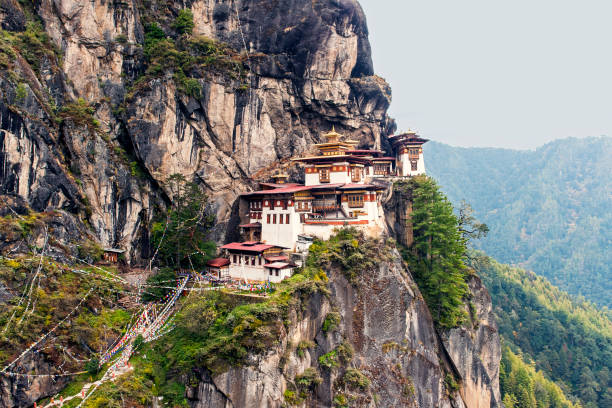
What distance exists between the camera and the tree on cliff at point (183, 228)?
34.8m

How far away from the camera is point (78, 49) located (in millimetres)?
38406

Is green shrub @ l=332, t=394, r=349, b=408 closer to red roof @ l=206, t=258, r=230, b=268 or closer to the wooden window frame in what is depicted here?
red roof @ l=206, t=258, r=230, b=268

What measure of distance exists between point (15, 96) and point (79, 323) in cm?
1910

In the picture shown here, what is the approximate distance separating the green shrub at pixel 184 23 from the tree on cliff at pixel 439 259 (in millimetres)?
30852

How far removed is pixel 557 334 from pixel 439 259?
200 ft

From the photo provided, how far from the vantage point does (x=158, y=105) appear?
126 ft

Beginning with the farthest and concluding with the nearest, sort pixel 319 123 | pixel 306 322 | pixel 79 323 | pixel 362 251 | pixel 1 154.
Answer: pixel 319 123 → pixel 362 251 → pixel 1 154 → pixel 306 322 → pixel 79 323

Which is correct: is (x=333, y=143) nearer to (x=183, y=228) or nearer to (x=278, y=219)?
(x=278, y=219)

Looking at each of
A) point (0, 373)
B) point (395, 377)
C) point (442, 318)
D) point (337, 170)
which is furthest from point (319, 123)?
point (0, 373)

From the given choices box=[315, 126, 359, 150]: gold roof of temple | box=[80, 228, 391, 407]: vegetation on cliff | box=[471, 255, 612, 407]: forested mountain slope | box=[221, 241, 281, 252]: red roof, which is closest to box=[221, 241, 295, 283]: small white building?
box=[221, 241, 281, 252]: red roof

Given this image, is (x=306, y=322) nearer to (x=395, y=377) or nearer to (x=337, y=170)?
(x=395, y=377)

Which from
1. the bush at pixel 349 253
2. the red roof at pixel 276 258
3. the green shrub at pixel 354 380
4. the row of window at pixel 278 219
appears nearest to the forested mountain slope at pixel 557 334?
the bush at pixel 349 253

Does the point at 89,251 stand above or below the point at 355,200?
below

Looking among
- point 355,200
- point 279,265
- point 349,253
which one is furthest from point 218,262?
point 355,200
